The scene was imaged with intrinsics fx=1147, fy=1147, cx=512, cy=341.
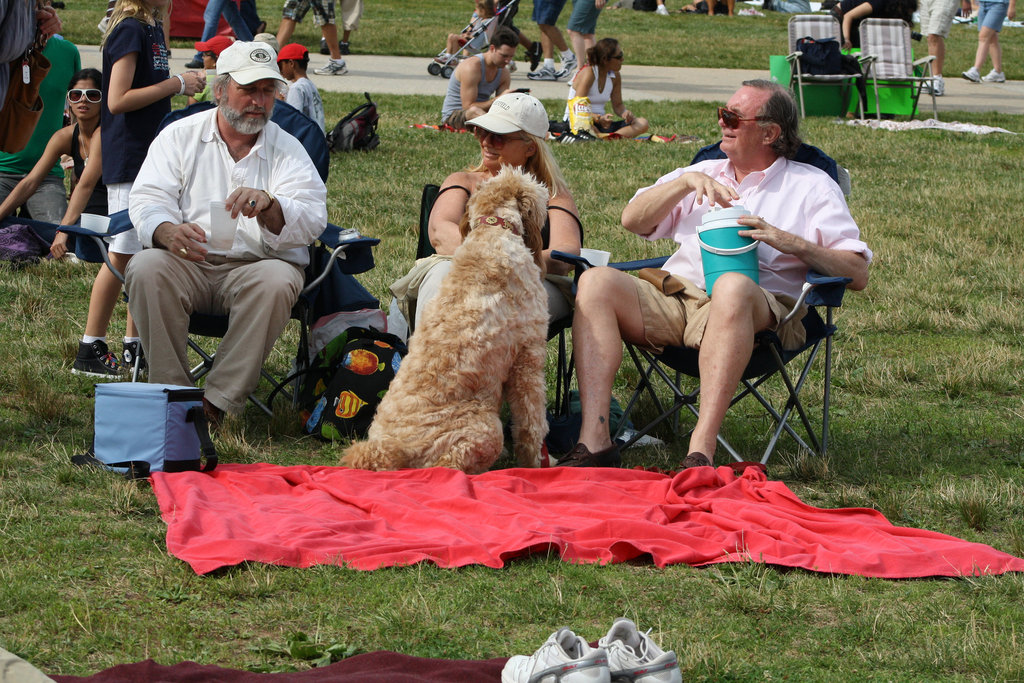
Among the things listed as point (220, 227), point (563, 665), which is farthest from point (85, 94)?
point (563, 665)

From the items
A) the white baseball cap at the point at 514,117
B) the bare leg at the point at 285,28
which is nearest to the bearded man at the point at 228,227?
the white baseball cap at the point at 514,117

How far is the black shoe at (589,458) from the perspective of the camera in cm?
438

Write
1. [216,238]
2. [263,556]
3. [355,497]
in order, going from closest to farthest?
1. [263,556]
2. [355,497]
3. [216,238]

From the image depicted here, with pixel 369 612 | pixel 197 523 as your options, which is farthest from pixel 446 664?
→ pixel 197 523

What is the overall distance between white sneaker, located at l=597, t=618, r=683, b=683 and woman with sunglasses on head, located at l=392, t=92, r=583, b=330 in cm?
207

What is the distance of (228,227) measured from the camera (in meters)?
4.51

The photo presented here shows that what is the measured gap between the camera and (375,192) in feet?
30.0

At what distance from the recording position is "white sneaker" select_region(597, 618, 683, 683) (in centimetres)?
254

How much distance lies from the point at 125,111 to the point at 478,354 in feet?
8.69

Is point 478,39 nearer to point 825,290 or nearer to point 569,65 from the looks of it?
point 569,65

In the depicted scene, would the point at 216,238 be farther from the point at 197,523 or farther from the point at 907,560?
the point at 907,560

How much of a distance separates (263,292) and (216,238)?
31 cm

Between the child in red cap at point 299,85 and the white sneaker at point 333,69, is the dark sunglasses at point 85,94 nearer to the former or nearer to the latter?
the child in red cap at point 299,85

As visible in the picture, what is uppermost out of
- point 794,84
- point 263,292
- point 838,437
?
point 794,84
